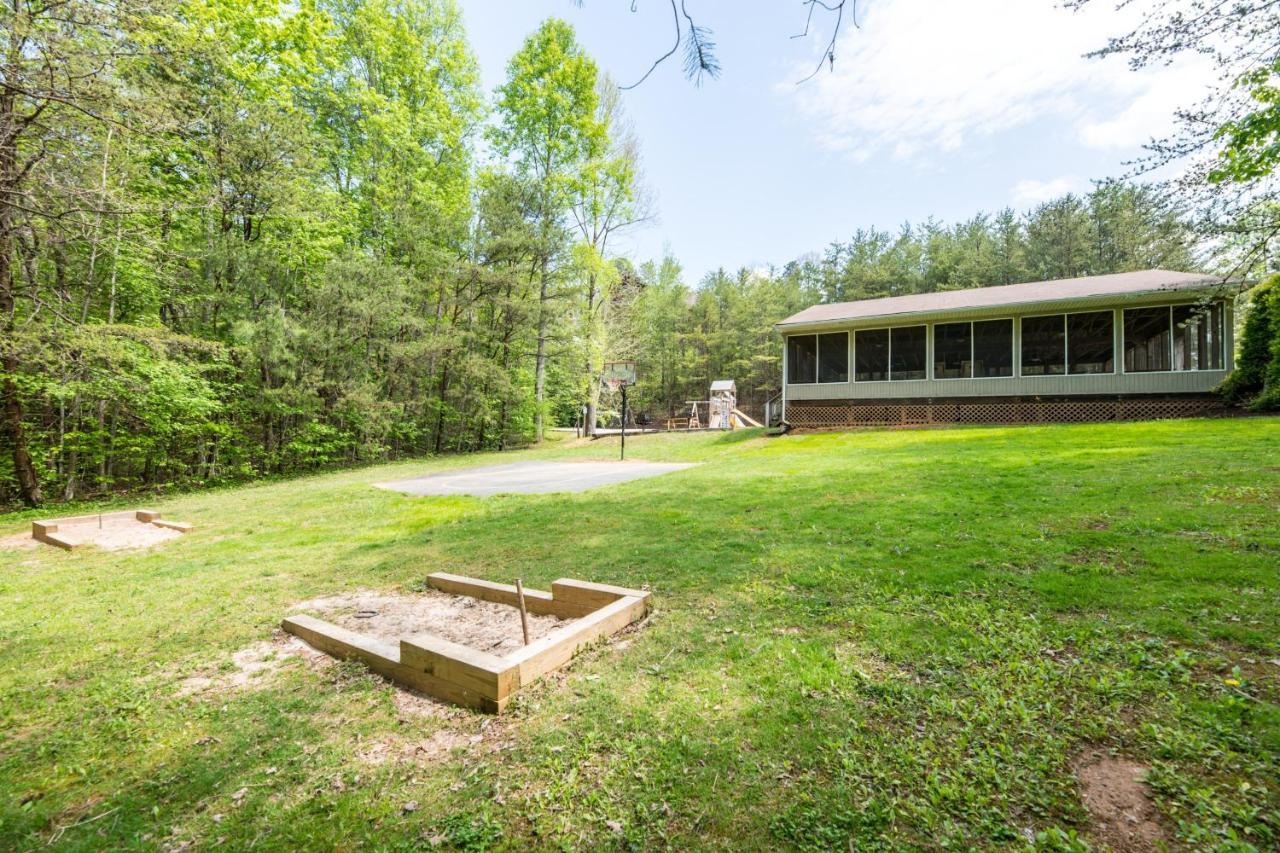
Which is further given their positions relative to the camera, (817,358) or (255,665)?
(817,358)

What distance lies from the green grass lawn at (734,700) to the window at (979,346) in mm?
12184

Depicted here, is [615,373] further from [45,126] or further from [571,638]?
[571,638]

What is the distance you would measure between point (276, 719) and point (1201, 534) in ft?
21.0

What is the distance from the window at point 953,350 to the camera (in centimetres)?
1653

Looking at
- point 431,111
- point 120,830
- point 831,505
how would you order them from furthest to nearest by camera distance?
point 431,111 < point 831,505 < point 120,830

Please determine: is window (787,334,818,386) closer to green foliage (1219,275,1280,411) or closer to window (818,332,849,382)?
window (818,332,849,382)

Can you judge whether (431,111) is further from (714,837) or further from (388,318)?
(714,837)

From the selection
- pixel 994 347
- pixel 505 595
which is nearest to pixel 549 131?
pixel 994 347

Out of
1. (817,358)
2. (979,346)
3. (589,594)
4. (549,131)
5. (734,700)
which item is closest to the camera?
(734,700)

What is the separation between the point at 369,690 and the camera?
259 cm

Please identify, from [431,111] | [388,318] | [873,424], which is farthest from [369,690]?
[431,111]

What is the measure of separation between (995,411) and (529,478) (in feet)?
46.0

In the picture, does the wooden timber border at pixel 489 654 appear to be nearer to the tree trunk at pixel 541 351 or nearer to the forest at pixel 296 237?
the forest at pixel 296 237

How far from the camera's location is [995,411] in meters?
15.0
